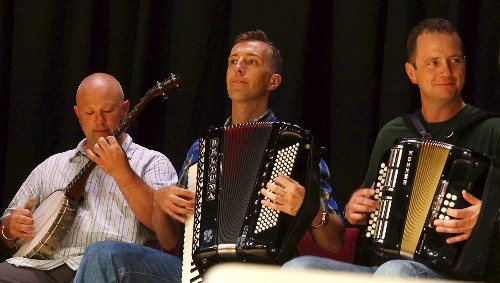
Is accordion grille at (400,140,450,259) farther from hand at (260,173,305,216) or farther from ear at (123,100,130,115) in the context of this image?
ear at (123,100,130,115)

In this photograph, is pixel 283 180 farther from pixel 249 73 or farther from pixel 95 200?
pixel 95 200

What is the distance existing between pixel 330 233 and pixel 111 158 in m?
0.82

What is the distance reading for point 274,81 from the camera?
127 inches

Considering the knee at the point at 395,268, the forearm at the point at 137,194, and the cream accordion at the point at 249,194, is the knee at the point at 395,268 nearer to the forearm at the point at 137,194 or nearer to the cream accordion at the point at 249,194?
the cream accordion at the point at 249,194

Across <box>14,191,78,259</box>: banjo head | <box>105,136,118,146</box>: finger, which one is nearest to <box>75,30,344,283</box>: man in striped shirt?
<box>105,136,118,146</box>: finger

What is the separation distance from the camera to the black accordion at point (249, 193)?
8.29 feet

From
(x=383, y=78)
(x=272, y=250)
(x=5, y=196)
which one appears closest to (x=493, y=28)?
(x=383, y=78)

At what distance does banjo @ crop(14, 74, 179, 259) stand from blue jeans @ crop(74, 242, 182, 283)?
1.22 feet

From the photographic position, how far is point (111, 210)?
3188 mm

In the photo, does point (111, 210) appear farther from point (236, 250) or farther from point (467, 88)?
point (467, 88)

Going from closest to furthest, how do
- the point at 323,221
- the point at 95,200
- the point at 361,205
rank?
the point at 361,205, the point at 323,221, the point at 95,200

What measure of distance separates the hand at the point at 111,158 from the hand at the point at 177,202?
225 mm

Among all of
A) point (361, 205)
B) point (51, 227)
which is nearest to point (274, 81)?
point (361, 205)

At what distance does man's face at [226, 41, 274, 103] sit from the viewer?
123 inches
